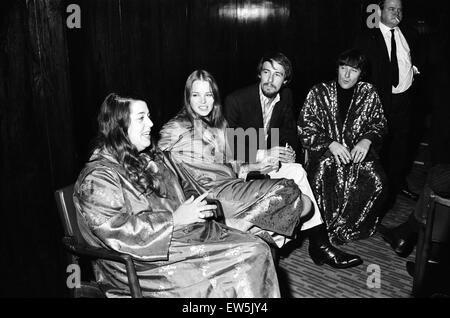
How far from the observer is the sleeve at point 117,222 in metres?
1.77

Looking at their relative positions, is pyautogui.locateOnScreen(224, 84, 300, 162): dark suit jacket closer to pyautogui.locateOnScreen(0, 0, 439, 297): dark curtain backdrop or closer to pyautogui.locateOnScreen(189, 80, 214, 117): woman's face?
pyautogui.locateOnScreen(0, 0, 439, 297): dark curtain backdrop

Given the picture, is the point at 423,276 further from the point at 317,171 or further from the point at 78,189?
the point at 78,189

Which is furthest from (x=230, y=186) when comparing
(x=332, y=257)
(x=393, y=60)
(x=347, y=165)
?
(x=393, y=60)

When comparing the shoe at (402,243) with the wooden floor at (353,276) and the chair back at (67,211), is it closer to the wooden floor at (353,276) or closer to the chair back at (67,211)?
the wooden floor at (353,276)

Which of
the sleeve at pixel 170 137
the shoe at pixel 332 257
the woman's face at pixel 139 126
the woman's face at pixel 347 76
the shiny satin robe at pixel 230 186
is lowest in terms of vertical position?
the shoe at pixel 332 257

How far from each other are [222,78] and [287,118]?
650 mm

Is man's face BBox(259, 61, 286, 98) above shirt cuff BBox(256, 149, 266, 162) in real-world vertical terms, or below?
above

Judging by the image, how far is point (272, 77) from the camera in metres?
3.06

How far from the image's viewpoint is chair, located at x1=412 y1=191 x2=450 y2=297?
2.14m

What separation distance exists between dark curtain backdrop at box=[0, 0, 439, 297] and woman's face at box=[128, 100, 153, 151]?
13.9 inches

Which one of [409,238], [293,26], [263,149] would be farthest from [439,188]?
[293,26]

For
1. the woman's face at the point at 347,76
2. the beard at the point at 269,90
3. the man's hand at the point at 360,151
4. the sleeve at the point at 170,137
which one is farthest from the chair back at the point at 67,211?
the woman's face at the point at 347,76

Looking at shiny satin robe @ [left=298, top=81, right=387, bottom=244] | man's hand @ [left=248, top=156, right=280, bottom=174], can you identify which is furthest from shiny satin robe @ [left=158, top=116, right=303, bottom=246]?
shiny satin robe @ [left=298, top=81, right=387, bottom=244]

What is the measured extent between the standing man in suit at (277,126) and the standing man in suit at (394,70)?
91 cm
